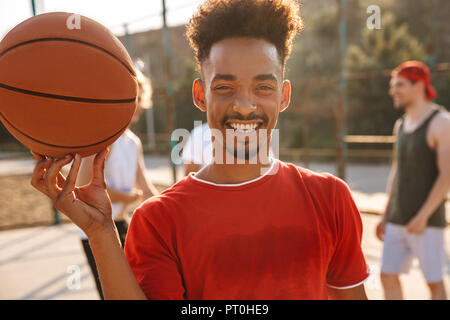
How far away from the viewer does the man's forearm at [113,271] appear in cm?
108

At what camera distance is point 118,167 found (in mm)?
2635

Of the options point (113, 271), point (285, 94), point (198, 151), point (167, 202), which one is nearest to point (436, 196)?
point (198, 151)

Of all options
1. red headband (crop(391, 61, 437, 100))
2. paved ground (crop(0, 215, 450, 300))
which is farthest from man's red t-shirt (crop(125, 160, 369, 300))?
paved ground (crop(0, 215, 450, 300))

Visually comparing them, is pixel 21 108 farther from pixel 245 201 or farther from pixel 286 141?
pixel 286 141

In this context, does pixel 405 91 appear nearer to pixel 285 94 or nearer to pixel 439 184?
pixel 439 184

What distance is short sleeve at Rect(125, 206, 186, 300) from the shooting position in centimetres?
113

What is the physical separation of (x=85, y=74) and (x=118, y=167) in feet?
4.66

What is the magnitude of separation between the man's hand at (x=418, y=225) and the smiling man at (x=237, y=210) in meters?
1.63

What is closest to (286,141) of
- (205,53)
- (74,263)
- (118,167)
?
(74,263)

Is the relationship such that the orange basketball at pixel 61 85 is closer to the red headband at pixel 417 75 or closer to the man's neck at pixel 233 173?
the man's neck at pixel 233 173

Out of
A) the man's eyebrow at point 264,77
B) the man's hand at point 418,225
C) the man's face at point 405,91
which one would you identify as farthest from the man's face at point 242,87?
the man's face at point 405,91

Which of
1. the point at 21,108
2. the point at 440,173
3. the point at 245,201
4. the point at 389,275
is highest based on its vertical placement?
the point at 21,108

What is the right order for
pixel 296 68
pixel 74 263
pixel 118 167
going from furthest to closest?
pixel 296 68 → pixel 74 263 → pixel 118 167

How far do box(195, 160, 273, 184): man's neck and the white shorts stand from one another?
6.46ft
